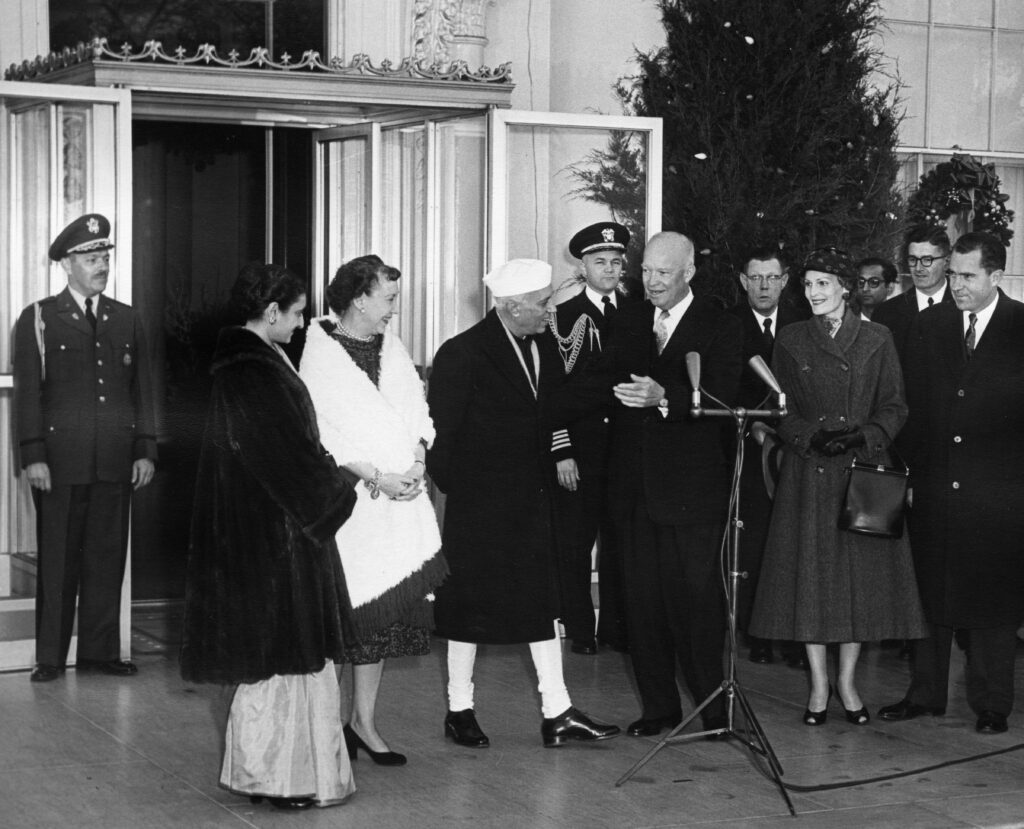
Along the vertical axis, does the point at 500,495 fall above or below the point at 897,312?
below

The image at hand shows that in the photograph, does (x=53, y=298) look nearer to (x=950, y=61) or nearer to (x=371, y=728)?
(x=371, y=728)

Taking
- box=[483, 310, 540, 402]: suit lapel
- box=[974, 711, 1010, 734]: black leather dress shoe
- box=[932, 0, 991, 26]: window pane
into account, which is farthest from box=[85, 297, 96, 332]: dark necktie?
box=[932, 0, 991, 26]: window pane

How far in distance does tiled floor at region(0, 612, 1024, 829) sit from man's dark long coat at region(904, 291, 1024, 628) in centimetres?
50

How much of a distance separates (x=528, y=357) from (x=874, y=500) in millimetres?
Result: 1367

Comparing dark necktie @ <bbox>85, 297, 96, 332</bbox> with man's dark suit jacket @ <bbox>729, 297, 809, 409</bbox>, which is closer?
dark necktie @ <bbox>85, 297, 96, 332</bbox>

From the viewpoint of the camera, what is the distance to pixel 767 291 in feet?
24.6

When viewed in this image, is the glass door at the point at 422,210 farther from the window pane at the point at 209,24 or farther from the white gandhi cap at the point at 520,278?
the white gandhi cap at the point at 520,278

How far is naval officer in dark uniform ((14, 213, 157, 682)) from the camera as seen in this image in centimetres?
709

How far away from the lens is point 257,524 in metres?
5.02

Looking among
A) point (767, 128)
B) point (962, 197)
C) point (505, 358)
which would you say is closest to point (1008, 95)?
point (962, 197)

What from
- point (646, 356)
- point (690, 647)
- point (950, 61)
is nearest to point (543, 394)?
point (646, 356)

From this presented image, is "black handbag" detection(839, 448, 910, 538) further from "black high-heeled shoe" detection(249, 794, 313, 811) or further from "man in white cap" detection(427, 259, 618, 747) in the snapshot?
"black high-heeled shoe" detection(249, 794, 313, 811)

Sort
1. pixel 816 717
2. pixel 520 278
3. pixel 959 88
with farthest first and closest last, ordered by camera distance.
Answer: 1. pixel 959 88
2. pixel 816 717
3. pixel 520 278

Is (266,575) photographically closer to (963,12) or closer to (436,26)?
(436,26)
